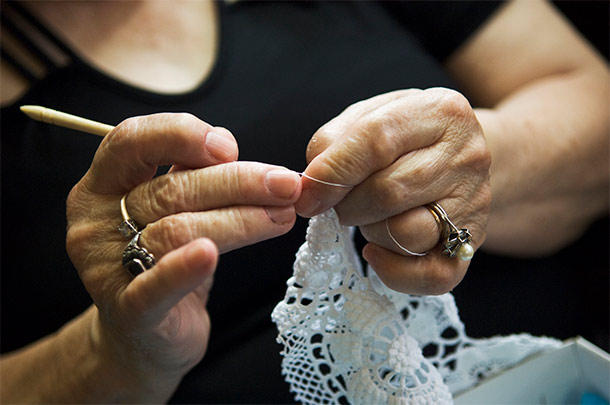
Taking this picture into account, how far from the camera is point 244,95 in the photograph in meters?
0.82

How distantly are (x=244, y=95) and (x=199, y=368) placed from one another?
45 centimetres

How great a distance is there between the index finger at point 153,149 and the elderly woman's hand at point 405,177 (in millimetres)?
109

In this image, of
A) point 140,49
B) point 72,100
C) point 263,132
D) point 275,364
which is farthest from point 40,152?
point 275,364

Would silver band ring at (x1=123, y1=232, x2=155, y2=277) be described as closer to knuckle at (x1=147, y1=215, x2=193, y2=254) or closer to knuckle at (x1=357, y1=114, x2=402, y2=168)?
knuckle at (x1=147, y1=215, x2=193, y2=254)

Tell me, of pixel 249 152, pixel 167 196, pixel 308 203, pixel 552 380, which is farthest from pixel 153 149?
pixel 552 380

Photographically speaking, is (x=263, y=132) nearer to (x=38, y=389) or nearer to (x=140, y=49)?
(x=140, y=49)

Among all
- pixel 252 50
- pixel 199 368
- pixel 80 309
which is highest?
pixel 252 50

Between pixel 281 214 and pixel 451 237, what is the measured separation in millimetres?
200

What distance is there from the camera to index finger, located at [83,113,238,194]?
504 mm

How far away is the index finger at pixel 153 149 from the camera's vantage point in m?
0.50

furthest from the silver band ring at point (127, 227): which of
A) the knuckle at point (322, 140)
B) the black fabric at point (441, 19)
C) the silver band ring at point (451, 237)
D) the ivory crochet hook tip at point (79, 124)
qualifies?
the black fabric at point (441, 19)

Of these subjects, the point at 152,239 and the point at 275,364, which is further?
the point at 275,364

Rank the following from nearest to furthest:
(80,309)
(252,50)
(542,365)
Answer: (542,365), (80,309), (252,50)

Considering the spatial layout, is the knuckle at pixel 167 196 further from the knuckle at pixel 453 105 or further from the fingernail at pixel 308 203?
the knuckle at pixel 453 105
